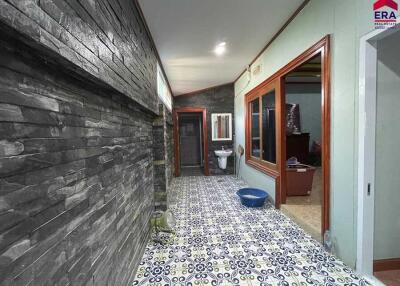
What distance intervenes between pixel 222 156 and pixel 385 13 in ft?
13.7

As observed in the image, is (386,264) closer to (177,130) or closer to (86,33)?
(86,33)

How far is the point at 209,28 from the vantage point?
238 cm

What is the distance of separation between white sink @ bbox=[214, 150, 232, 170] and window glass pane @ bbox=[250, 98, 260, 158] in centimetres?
105

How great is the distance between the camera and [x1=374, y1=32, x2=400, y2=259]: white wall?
4.89 ft

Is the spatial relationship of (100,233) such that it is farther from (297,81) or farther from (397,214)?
(297,81)

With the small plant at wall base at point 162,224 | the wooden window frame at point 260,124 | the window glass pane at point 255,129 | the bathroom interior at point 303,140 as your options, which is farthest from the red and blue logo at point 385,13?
the small plant at wall base at point 162,224

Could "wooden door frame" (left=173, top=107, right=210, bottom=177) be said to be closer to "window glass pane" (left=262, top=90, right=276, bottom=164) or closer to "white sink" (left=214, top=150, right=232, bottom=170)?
"white sink" (left=214, top=150, right=232, bottom=170)

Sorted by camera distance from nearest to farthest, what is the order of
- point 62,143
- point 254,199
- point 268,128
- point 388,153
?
1. point 62,143
2. point 388,153
3. point 254,199
4. point 268,128

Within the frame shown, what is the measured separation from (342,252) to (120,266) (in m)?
1.86

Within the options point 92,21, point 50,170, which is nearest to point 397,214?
point 50,170

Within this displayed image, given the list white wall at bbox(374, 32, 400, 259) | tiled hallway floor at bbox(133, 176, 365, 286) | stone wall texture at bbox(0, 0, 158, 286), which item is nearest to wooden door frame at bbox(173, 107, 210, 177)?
tiled hallway floor at bbox(133, 176, 365, 286)

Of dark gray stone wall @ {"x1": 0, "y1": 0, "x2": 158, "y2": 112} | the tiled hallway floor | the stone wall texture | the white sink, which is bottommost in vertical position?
the tiled hallway floor

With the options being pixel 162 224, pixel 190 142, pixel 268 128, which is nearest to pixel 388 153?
pixel 268 128

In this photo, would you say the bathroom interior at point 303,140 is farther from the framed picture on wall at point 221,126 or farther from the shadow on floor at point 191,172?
the shadow on floor at point 191,172
